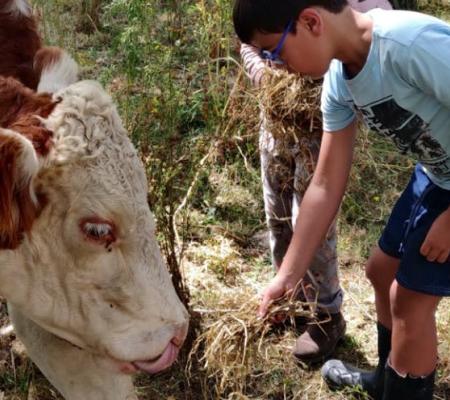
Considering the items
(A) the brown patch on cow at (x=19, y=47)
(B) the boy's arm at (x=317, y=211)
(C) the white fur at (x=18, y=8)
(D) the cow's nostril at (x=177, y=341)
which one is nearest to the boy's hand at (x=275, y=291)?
(B) the boy's arm at (x=317, y=211)

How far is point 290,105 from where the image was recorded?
9.78 feet

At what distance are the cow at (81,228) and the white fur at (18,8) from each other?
0.62 m

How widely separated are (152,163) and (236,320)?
73 cm

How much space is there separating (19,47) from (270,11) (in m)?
1.18

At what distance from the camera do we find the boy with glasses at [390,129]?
2.19 meters

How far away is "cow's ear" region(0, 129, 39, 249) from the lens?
1.99 meters

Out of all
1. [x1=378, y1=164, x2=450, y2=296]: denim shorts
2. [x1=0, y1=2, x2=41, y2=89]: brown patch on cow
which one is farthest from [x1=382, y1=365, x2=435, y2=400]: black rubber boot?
[x1=0, y1=2, x2=41, y2=89]: brown patch on cow

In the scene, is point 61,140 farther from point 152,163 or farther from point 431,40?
point 431,40

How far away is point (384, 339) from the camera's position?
2.93 meters

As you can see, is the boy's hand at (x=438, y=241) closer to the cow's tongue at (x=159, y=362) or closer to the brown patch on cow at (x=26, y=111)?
the cow's tongue at (x=159, y=362)

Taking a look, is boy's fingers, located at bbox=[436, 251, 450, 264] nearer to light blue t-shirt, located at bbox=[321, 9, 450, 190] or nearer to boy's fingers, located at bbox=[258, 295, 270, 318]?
light blue t-shirt, located at bbox=[321, 9, 450, 190]

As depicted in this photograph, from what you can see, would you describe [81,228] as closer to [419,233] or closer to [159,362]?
[159,362]

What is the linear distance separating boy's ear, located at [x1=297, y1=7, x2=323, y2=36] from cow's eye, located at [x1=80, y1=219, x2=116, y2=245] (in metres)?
0.80

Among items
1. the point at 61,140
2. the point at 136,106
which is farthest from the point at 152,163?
the point at 61,140
